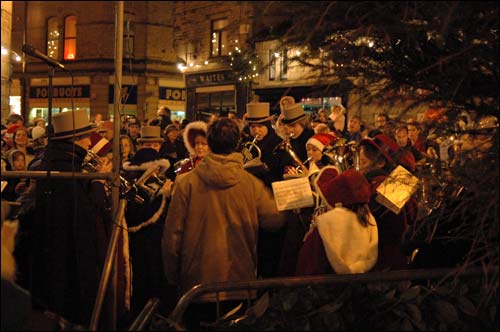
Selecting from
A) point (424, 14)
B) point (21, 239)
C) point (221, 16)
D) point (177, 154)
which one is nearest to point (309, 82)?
point (424, 14)

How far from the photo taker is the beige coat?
4539mm

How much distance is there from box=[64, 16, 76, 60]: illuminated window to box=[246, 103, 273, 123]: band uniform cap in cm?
2967

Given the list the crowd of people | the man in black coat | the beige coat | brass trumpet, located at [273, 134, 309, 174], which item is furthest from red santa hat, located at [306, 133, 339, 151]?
the man in black coat

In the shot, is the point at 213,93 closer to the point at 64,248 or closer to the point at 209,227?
the point at 64,248

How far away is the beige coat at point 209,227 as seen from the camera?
4.54 metres

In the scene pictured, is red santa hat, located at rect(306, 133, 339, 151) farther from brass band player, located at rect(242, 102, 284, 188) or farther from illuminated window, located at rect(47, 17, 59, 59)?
illuminated window, located at rect(47, 17, 59, 59)

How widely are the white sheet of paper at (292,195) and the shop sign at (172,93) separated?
27.4 metres

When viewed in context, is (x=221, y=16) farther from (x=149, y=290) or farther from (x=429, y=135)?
(x=429, y=135)

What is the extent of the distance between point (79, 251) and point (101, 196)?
1.58 feet

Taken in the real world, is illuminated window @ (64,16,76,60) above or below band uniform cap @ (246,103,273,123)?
above

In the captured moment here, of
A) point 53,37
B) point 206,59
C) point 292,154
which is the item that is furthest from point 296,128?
point 53,37

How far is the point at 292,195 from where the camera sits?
16.5 feet

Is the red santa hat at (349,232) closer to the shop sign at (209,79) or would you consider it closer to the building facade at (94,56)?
the shop sign at (209,79)

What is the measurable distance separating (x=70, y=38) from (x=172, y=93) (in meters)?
7.26
